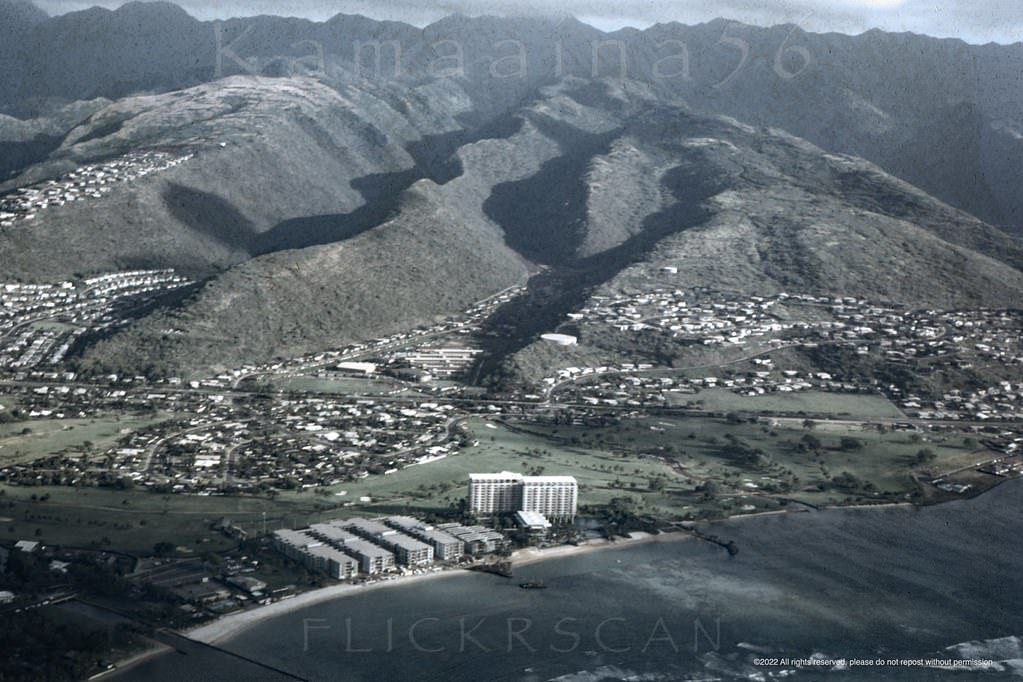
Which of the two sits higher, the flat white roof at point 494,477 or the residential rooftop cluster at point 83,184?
the residential rooftop cluster at point 83,184

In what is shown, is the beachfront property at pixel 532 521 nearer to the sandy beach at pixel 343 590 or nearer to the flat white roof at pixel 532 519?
the flat white roof at pixel 532 519

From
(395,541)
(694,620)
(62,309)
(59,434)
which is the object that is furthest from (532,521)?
(62,309)

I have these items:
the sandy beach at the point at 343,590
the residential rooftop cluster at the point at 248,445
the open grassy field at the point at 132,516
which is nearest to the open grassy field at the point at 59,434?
the residential rooftop cluster at the point at 248,445

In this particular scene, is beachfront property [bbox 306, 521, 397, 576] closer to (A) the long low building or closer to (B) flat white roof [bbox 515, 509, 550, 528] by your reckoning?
(A) the long low building

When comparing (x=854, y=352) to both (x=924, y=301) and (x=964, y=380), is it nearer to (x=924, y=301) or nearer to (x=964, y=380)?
(x=964, y=380)

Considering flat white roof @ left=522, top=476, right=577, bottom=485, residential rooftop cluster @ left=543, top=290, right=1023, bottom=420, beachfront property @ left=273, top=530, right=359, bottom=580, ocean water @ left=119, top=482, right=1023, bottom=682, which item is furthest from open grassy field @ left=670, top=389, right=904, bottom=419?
beachfront property @ left=273, top=530, right=359, bottom=580

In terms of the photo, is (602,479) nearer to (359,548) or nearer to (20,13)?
(359,548)
